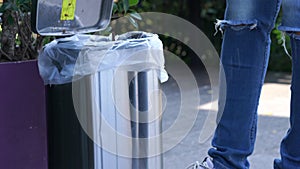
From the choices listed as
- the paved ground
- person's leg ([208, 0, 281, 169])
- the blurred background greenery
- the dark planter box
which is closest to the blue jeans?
person's leg ([208, 0, 281, 169])

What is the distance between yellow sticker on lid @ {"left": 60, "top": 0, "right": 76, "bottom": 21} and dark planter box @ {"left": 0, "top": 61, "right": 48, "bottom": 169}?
254 millimetres

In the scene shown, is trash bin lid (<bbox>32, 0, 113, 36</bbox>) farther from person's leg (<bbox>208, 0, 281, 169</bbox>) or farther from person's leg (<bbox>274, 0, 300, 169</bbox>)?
person's leg (<bbox>274, 0, 300, 169</bbox>)

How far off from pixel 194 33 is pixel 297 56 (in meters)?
5.73

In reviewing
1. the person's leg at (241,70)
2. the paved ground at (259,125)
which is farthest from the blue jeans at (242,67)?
the paved ground at (259,125)

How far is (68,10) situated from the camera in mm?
2564

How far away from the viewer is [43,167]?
2.75 meters

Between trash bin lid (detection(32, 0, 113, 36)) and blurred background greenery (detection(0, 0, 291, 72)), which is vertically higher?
trash bin lid (detection(32, 0, 113, 36))

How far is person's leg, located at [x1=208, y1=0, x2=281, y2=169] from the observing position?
2.34 meters

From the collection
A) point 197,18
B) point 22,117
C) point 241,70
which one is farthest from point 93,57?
point 197,18

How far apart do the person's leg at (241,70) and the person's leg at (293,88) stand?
0.22ft

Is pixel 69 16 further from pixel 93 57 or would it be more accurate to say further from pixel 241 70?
pixel 241 70

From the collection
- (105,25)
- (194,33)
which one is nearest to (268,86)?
(194,33)

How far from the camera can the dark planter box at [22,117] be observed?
2588 millimetres

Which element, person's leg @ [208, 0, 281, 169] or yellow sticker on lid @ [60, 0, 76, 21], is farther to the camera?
yellow sticker on lid @ [60, 0, 76, 21]
